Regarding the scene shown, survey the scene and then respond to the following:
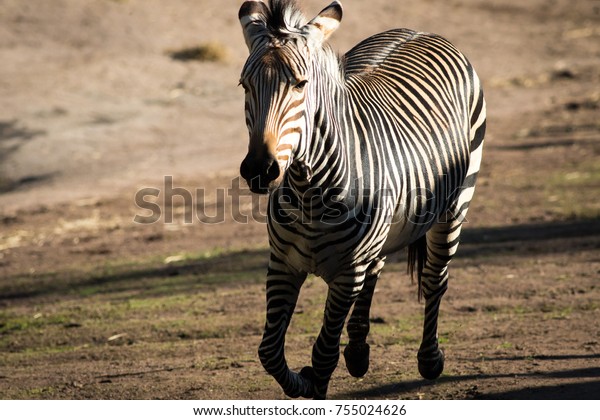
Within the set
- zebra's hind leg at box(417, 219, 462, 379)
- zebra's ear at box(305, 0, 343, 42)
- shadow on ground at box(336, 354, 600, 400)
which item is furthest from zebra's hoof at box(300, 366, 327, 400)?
zebra's ear at box(305, 0, 343, 42)

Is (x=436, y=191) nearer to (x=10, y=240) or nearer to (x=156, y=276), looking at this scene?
(x=156, y=276)

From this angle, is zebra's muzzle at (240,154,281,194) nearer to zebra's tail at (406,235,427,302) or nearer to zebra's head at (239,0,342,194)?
zebra's head at (239,0,342,194)

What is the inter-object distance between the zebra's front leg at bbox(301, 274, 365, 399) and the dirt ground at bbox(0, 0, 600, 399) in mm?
468

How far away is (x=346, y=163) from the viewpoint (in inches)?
176

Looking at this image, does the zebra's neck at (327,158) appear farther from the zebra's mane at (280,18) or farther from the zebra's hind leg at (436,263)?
the zebra's hind leg at (436,263)

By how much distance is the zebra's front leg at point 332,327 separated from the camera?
4.63 meters

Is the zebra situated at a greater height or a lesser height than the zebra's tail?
greater

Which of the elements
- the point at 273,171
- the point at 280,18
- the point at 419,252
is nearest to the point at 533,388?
the point at 419,252

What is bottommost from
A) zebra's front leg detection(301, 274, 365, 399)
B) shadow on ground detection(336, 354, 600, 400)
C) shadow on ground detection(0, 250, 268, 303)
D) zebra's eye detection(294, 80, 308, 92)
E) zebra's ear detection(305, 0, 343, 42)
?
shadow on ground detection(0, 250, 268, 303)

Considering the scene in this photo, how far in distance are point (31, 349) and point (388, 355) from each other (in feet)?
8.09

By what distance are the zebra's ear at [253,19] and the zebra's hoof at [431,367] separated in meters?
2.15

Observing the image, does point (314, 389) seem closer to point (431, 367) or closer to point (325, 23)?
point (431, 367)

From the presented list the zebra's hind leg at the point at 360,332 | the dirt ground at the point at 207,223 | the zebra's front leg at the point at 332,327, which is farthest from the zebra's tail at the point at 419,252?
the zebra's front leg at the point at 332,327

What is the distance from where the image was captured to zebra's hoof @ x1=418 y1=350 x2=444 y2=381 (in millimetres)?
5410
